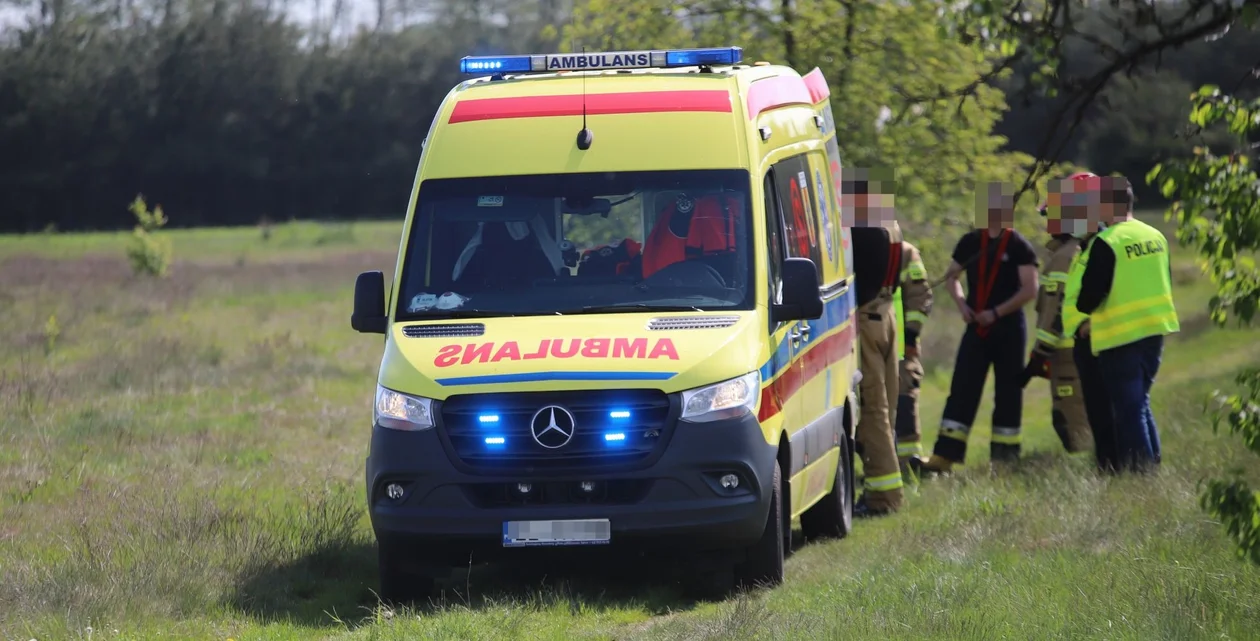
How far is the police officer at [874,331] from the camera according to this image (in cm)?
1055

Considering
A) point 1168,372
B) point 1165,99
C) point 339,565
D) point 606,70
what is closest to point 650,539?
point 339,565

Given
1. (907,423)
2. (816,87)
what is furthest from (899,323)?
(816,87)

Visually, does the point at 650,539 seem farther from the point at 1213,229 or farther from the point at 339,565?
the point at 1213,229

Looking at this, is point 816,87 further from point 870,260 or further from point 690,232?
point 690,232

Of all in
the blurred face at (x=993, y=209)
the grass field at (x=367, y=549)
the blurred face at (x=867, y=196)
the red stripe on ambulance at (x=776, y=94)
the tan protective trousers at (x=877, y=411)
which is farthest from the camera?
the blurred face at (x=993, y=209)

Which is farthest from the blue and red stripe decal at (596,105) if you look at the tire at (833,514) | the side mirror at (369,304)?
the tire at (833,514)

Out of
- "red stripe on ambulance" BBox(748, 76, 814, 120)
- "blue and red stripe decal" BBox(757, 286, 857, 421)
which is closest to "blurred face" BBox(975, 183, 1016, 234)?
"blue and red stripe decal" BBox(757, 286, 857, 421)

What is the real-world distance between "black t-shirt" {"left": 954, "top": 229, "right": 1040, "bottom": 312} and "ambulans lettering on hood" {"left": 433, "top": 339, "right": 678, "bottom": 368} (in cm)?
524

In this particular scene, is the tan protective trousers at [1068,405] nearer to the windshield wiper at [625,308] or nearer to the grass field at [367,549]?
the grass field at [367,549]

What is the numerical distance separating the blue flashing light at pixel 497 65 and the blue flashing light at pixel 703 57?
78 centimetres

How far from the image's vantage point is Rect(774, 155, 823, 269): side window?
27.8ft

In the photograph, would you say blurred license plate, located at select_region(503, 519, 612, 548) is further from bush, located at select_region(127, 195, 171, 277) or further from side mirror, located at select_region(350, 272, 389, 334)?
bush, located at select_region(127, 195, 171, 277)

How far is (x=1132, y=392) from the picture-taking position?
1005 centimetres

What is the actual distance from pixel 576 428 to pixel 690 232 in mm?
1276
